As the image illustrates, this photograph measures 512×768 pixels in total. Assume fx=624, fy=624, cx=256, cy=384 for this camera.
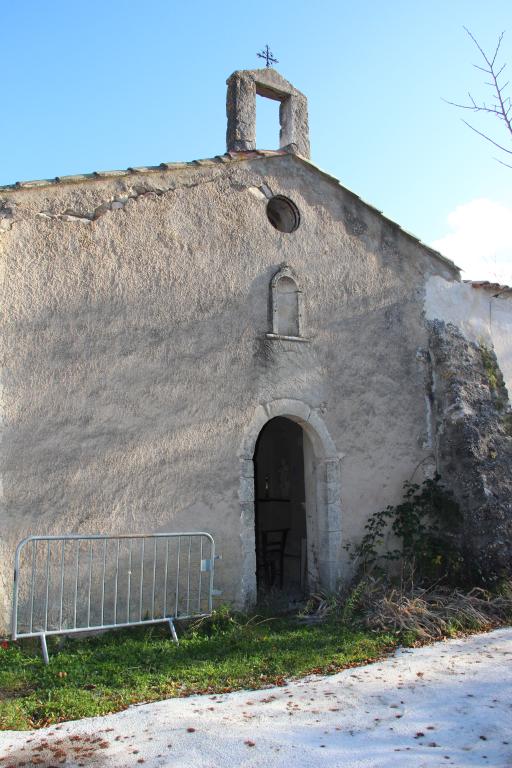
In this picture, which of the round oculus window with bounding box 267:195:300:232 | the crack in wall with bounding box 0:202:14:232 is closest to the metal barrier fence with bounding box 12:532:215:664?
the crack in wall with bounding box 0:202:14:232

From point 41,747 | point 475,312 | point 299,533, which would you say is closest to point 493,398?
point 475,312

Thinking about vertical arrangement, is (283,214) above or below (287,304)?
above

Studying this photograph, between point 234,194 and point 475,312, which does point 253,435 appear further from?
point 475,312

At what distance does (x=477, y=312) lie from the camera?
9.57m

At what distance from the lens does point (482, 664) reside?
17.3ft

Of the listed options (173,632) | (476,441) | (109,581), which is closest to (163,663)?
(173,632)

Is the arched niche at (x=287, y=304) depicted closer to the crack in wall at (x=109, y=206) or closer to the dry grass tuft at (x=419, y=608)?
the crack in wall at (x=109, y=206)

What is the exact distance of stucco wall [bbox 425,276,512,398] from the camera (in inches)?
360

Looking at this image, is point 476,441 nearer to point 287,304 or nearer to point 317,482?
point 317,482

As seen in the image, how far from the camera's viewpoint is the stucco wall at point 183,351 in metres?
6.16

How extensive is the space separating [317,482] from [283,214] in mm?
3541

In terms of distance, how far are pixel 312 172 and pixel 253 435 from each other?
3696mm

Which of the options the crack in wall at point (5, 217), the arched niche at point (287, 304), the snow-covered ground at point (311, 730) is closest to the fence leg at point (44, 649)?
the snow-covered ground at point (311, 730)

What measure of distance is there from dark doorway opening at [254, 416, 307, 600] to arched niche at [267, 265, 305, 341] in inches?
76.1
